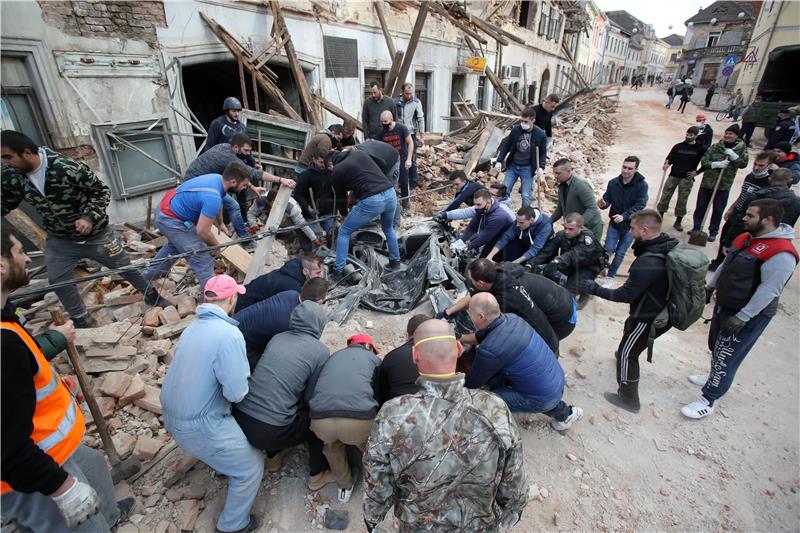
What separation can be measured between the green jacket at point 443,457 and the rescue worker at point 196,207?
2.86 m

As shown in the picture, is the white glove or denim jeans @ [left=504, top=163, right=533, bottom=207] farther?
denim jeans @ [left=504, top=163, right=533, bottom=207]

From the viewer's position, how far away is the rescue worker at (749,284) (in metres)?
2.87

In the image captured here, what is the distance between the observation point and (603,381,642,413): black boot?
354 cm

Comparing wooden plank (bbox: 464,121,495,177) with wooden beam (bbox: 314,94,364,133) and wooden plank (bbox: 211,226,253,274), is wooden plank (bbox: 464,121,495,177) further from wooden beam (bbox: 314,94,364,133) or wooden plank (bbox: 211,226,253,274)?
wooden plank (bbox: 211,226,253,274)

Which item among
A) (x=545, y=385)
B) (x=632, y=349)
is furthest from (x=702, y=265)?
(x=545, y=385)

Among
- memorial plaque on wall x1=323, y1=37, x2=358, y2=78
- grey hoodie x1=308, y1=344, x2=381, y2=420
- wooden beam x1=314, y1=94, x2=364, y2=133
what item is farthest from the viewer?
memorial plaque on wall x1=323, y1=37, x2=358, y2=78

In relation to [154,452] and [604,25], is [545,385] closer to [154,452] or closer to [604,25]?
[154,452]

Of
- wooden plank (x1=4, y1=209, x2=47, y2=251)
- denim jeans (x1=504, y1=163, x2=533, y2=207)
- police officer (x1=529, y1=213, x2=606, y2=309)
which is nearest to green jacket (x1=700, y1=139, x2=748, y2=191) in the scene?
denim jeans (x1=504, y1=163, x2=533, y2=207)

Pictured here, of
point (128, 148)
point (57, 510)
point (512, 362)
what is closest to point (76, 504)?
point (57, 510)

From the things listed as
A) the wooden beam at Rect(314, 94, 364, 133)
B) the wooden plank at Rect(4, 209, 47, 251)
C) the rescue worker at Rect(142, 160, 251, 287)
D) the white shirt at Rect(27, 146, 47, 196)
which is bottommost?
the wooden plank at Rect(4, 209, 47, 251)

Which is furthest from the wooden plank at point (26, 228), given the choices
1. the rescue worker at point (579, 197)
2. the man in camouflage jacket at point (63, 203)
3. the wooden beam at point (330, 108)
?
the rescue worker at point (579, 197)

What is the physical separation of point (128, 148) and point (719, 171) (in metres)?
9.50

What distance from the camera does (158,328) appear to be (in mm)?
3984

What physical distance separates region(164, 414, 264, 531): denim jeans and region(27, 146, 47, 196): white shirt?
2447mm
